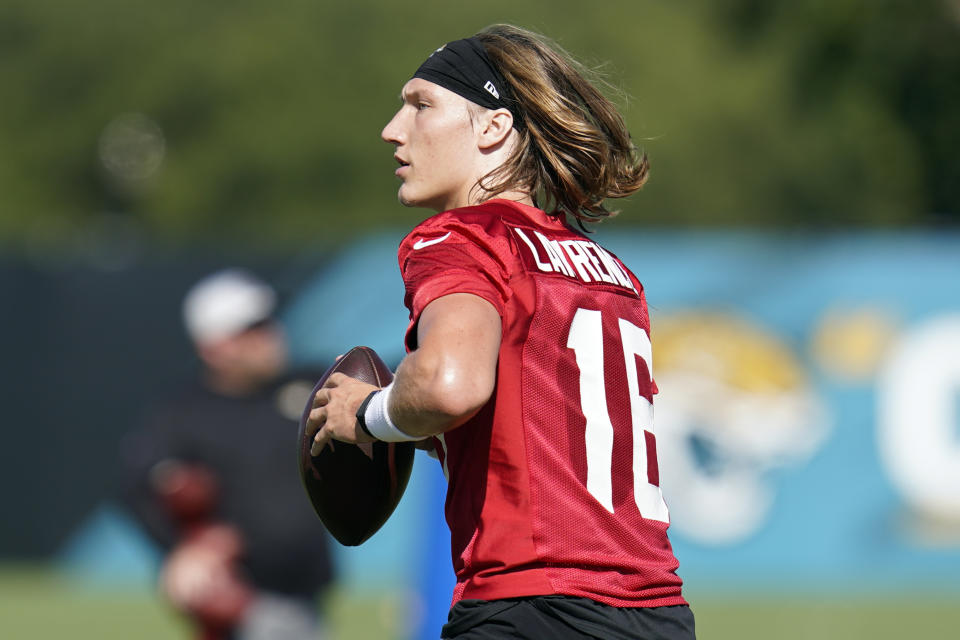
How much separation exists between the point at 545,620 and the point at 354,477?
1.89 ft

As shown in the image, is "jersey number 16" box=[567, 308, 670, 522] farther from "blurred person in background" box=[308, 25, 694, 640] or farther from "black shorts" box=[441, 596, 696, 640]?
"black shorts" box=[441, 596, 696, 640]

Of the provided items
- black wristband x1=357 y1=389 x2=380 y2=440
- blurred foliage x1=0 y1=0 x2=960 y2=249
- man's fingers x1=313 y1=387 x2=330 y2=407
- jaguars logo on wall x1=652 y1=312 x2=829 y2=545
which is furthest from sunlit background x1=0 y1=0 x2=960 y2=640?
blurred foliage x1=0 y1=0 x2=960 y2=249

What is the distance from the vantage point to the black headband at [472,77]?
308cm

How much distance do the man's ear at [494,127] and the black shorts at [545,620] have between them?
0.97 meters

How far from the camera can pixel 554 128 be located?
10.2 feet

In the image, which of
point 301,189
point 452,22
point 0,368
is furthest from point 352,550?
point 452,22

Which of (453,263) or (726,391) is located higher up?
(726,391)

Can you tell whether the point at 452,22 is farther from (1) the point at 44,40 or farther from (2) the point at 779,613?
(2) the point at 779,613

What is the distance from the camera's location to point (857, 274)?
11328mm

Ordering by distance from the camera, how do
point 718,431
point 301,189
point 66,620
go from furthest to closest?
point 301,189 → point 718,431 → point 66,620

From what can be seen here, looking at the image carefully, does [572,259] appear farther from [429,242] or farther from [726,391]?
[726,391]

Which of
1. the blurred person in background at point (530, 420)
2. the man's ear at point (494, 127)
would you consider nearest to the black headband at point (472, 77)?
the man's ear at point (494, 127)

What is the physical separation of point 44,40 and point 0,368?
86.2ft

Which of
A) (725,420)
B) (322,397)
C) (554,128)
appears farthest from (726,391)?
(322,397)
